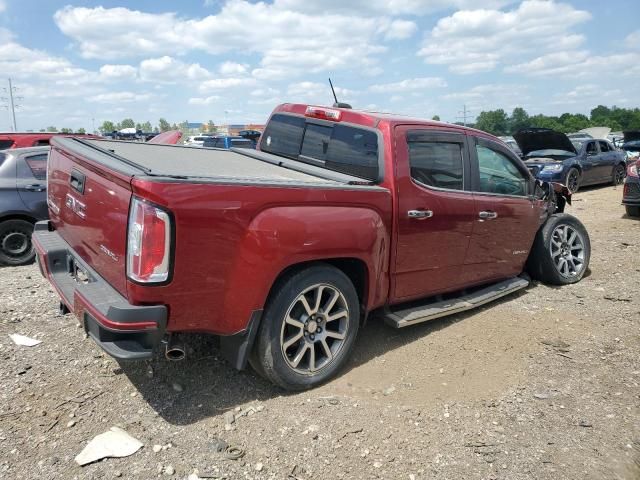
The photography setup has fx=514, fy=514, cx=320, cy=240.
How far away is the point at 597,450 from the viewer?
2.92 meters

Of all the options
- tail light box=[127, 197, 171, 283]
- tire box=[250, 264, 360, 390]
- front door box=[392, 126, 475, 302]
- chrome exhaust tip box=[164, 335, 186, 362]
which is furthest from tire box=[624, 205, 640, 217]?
tail light box=[127, 197, 171, 283]

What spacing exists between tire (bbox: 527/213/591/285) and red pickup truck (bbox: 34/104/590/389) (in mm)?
460

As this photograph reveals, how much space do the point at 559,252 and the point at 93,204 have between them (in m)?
4.87

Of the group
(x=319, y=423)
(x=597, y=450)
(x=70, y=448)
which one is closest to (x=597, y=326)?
(x=597, y=450)

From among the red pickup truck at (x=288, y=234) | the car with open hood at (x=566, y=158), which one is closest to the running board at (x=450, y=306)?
the red pickup truck at (x=288, y=234)

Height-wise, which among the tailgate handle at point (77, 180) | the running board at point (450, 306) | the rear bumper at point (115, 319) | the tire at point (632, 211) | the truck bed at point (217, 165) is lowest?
the tire at point (632, 211)

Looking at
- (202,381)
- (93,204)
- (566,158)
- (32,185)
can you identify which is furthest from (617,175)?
(93,204)

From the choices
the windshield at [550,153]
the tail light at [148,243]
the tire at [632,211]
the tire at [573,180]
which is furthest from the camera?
the windshield at [550,153]

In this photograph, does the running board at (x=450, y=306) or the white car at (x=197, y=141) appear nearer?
the running board at (x=450, y=306)

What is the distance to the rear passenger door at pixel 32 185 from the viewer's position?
6.89 metres

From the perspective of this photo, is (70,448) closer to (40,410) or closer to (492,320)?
(40,410)

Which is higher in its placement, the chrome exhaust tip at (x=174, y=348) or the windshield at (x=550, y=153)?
the windshield at (x=550, y=153)

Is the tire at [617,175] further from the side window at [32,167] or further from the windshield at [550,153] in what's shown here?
the side window at [32,167]

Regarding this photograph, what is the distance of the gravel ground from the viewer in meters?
2.78
